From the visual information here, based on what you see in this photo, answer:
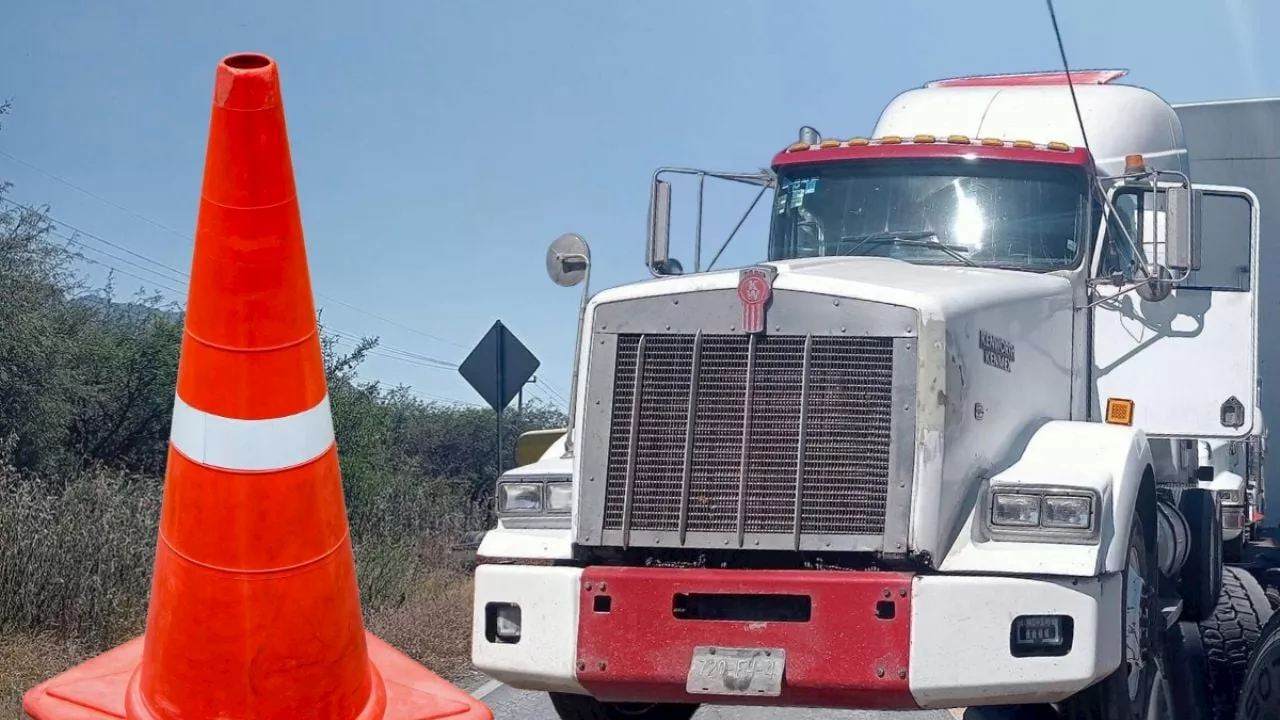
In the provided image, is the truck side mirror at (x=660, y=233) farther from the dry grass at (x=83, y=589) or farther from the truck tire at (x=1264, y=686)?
the truck tire at (x=1264, y=686)

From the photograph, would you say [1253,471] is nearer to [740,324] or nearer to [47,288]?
[740,324]

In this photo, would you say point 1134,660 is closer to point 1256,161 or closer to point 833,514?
point 833,514

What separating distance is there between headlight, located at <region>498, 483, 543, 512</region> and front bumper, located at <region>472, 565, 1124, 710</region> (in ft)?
1.06

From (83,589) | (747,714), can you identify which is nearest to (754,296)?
(747,714)

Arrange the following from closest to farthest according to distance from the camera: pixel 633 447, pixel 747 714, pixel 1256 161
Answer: pixel 633 447
pixel 747 714
pixel 1256 161

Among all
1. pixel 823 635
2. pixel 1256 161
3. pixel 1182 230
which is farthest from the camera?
pixel 1256 161

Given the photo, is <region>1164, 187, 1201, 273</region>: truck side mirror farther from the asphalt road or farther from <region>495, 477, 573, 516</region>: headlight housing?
<region>495, 477, 573, 516</region>: headlight housing

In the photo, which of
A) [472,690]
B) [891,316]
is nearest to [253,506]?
[891,316]

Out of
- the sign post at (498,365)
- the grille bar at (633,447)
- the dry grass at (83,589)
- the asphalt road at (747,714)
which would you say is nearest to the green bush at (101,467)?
the dry grass at (83,589)

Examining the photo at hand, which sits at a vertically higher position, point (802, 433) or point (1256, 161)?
point (1256, 161)

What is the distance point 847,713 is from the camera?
7977 millimetres

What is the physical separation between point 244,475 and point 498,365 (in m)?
11.4

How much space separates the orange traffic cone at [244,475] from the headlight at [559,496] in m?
2.14

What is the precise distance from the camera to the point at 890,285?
5.41m
